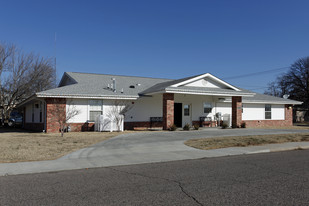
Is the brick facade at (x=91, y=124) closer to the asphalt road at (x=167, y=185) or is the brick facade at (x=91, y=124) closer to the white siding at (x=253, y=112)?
the white siding at (x=253, y=112)

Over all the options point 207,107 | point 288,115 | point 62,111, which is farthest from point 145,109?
point 288,115

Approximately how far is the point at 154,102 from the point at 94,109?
5.22 metres

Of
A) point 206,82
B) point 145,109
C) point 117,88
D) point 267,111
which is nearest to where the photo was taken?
point 145,109

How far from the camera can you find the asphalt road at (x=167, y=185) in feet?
15.5

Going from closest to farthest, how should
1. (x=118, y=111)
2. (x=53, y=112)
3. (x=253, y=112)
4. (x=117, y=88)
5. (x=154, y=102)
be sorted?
(x=53, y=112) < (x=118, y=111) < (x=117, y=88) < (x=154, y=102) < (x=253, y=112)

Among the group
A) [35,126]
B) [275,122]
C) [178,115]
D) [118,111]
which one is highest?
[118,111]

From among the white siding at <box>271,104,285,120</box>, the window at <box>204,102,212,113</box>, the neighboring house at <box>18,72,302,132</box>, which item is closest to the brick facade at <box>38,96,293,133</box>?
the neighboring house at <box>18,72,302,132</box>

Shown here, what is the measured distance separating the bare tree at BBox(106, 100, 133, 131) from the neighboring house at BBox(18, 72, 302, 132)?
251mm

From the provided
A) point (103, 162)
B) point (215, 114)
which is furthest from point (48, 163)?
point (215, 114)

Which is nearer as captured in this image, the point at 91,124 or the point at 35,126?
the point at 91,124

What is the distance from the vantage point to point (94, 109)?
20.4 meters

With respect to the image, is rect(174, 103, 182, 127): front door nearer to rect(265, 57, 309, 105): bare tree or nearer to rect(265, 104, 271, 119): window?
rect(265, 104, 271, 119): window

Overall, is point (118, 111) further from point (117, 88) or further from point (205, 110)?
point (205, 110)

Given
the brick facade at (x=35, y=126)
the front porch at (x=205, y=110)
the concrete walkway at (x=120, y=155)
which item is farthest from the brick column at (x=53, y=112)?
the front porch at (x=205, y=110)
